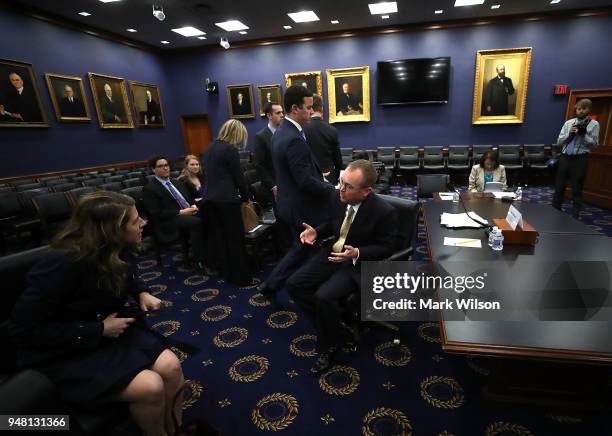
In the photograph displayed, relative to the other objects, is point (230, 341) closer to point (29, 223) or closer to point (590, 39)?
point (29, 223)

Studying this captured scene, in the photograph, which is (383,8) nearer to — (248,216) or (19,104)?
(248,216)

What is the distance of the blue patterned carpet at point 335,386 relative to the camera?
1.61 meters

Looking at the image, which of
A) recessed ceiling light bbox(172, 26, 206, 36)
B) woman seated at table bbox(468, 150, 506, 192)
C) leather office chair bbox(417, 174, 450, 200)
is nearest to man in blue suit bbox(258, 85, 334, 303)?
leather office chair bbox(417, 174, 450, 200)

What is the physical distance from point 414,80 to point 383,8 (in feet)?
6.80

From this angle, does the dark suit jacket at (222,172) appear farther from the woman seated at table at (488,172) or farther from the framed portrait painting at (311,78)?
the framed portrait painting at (311,78)

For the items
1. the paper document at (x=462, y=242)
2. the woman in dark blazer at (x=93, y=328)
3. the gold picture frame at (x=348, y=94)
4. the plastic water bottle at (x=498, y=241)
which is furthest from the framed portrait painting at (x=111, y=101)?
the plastic water bottle at (x=498, y=241)

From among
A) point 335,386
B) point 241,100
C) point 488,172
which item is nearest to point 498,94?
point 488,172

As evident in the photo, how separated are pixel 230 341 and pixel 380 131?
7.84 metres

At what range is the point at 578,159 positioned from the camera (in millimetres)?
4371

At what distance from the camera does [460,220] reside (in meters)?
2.54

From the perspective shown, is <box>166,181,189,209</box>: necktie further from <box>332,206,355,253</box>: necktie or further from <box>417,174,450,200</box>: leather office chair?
<box>417,174,450,200</box>: leather office chair

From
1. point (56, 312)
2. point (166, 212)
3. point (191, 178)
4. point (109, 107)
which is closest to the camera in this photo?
point (56, 312)

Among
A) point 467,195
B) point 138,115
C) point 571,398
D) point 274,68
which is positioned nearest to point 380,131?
point 274,68

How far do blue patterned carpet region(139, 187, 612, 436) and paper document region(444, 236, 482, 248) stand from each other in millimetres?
736
